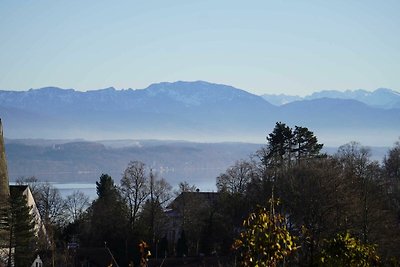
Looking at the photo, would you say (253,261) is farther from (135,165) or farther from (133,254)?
(135,165)

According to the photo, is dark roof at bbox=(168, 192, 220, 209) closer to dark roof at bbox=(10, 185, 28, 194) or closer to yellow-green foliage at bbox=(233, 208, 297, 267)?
dark roof at bbox=(10, 185, 28, 194)

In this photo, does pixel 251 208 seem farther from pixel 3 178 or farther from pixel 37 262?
pixel 3 178

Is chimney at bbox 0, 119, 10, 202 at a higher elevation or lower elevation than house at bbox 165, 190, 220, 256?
higher

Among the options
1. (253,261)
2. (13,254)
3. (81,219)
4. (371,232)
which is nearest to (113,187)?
(81,219)

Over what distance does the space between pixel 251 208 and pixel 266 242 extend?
27476mm

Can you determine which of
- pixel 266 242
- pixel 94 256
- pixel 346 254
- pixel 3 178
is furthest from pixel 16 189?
pixel 266 242

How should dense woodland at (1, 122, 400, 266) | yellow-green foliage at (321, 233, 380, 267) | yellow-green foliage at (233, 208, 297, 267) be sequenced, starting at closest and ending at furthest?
yellow-green foliage at (233, 208, 297, 267)
yellow-green foliage at (321, 233, 380, 267)
dense woodland at (1, 122, 400, 266)

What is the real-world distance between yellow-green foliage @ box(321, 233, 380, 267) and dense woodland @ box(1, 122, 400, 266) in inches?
409

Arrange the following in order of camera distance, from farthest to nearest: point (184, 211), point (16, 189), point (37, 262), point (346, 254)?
1. point (184, 211)
2. point (16, 189)
3. point (37, 262)
4. point (346, 254)

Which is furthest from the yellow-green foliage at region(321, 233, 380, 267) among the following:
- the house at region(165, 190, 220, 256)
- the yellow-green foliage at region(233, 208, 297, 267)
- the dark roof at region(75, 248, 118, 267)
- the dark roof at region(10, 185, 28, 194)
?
the house at region(165, 190, 220, 256)

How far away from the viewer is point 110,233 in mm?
41219

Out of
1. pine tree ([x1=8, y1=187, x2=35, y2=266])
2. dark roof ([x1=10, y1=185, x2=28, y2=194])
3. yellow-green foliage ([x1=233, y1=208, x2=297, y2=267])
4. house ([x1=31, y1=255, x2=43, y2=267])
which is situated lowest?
house ([x1=31, y1=255, x2=43, y2=267])

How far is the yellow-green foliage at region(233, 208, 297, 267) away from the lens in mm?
7250

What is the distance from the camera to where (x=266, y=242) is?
7.27 meters
